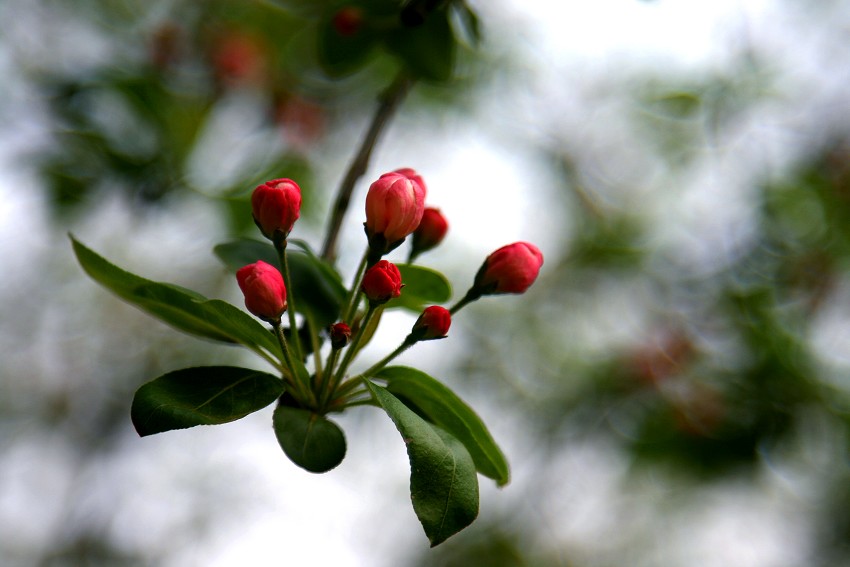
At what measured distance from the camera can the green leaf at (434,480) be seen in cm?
99

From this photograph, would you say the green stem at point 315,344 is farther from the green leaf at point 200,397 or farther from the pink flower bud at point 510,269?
the pink flower bud at point 510,269

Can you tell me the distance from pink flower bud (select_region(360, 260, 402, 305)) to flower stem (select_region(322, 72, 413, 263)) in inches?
13.1

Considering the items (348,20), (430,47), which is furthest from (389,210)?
(348,20)

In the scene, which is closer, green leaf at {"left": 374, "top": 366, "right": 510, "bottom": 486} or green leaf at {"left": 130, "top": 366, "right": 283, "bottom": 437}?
green leaf at {"left": 130, "top": 366, "right": 283, "bottom": 437}

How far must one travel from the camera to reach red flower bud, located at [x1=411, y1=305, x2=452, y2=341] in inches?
49.4

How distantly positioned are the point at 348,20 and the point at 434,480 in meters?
1.28

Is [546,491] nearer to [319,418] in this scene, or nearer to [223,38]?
[223,38]

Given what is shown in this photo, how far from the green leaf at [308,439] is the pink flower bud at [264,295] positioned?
6.2 inches

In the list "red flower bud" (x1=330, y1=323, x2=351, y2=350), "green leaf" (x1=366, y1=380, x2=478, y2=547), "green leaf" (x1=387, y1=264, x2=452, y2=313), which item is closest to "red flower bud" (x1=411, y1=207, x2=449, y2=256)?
"green leaf" (x1=387, y1=264, x2=452, y2=313)

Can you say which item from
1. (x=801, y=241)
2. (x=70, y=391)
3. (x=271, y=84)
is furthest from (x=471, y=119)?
(x=70, y=391)

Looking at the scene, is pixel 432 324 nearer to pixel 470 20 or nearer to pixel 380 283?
pixel 380 283

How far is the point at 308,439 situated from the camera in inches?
46.4

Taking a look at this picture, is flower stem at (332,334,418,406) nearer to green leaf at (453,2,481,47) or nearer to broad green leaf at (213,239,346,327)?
broad green leaf at (213,239,346,327)

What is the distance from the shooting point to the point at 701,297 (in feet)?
14.9
